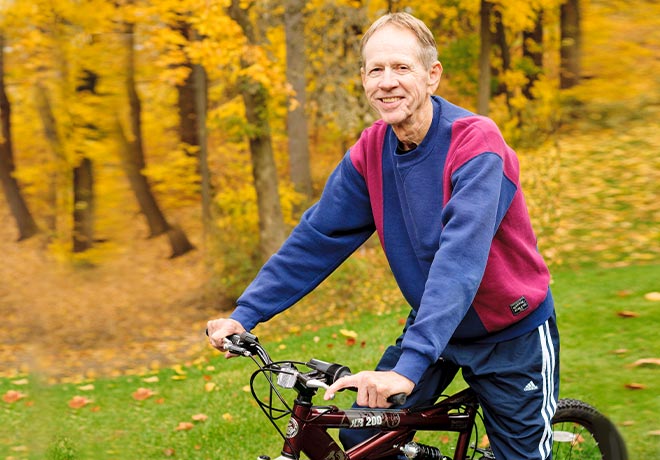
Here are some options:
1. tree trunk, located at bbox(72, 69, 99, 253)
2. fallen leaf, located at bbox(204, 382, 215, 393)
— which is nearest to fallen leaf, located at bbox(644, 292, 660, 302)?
fallen leaf, located at bbox(204, 382, 215, 393)

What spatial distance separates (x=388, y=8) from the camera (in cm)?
1409

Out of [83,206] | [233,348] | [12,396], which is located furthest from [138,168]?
[233,348]

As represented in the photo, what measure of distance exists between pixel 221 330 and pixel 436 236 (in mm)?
813

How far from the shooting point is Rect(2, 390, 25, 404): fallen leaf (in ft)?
25.7

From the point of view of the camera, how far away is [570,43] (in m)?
16.3

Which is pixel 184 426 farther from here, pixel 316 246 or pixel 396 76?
pixel 396 76

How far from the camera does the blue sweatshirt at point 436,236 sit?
249 cm

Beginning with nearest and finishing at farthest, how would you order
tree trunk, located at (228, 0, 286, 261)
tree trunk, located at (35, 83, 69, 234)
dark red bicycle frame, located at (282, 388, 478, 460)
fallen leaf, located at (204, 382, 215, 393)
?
dark red bicycle frame, located at (282, 388, 478, 460)
fallen leaf, located at (204, 382, 215, 393)
tree trunk, located at (228, 0, 286, 261)
tree trunk, located at (35, 83, 69, 234)

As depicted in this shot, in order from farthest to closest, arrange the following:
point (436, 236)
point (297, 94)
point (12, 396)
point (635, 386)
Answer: point (297, 94) < point (12, 396) < point (635, 386) < point (436, 236)

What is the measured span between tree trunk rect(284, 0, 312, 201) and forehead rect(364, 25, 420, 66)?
9.97m

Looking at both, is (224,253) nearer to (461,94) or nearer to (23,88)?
(23,88)

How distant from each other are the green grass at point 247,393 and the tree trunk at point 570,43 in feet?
27.6

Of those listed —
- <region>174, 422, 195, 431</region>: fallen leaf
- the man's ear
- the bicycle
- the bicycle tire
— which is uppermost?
the man's ear

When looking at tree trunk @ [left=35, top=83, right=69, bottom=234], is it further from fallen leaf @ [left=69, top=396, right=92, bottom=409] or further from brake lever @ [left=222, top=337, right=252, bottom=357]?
brake lever @ [left=222, top=337, right=252, bottom=357]
